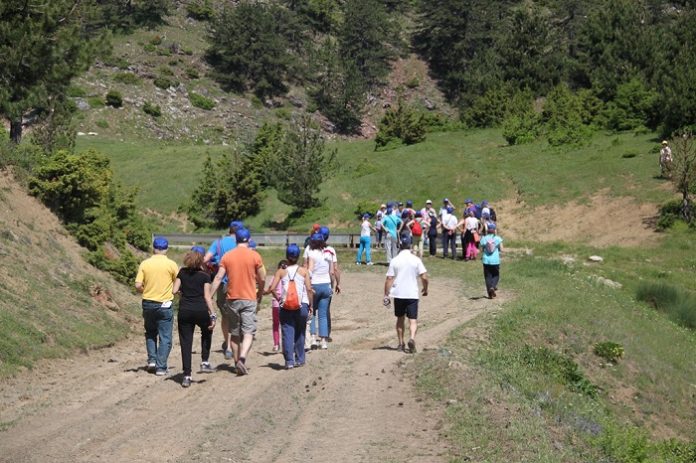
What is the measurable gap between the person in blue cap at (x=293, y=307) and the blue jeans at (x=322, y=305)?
119 cm

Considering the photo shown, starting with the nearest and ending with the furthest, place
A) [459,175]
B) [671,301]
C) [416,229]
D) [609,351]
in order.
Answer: [609,351]
[671,301]
[416,229]
[459,175]

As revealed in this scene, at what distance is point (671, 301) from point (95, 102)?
5576cm

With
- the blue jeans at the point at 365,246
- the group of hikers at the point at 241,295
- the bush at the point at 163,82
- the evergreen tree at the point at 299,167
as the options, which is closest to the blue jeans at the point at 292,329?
the group of hikers at the point at 241,295

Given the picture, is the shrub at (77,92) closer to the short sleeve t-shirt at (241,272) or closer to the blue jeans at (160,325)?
the blue jeans at (160,325)

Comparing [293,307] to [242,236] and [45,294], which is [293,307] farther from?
[45,294]

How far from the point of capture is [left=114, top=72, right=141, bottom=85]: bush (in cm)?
7588

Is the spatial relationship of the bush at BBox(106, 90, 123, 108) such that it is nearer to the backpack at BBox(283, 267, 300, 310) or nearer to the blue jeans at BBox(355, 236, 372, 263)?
the blue jeans at BBox(355, 236, 372, 263)

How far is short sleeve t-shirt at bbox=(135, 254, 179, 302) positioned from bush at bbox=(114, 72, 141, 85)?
6729 centimetres

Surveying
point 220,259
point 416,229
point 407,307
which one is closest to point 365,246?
point 416,229

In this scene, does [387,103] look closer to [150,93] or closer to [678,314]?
[150,93]

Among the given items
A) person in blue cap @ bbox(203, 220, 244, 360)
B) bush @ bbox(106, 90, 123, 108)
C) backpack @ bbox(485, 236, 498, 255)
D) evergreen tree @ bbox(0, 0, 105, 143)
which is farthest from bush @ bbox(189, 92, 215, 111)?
person in blue cap @ bbox(203, 220, 244, 360)

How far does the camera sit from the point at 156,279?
476 inches

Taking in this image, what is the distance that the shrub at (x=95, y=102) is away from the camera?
226 ft

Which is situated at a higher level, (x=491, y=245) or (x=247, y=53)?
(x=247, y=53)
